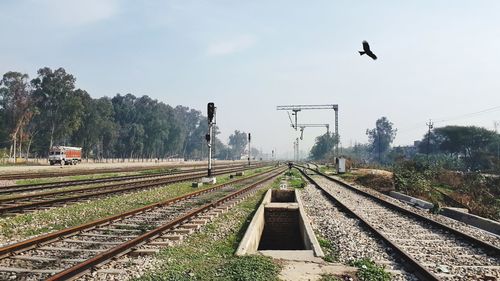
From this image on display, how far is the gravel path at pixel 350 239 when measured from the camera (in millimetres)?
7734

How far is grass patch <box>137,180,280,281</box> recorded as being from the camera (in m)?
6.27

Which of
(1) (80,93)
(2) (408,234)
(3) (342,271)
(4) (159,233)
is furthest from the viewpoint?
(1) (80,93)

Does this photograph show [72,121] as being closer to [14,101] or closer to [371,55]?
[14,101]

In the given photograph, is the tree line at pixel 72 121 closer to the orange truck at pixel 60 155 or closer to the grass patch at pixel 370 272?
the orange truck at pixel 60 155

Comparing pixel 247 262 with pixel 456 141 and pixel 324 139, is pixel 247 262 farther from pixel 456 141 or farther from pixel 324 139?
pixel 324 139

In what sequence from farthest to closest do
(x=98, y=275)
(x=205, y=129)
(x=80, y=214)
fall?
(x=205, y=129)
(x=80, y=214)
(x=98, y=275)

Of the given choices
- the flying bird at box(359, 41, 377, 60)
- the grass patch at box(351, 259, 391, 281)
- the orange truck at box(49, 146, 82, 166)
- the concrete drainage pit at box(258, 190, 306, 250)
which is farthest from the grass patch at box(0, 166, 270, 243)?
the orange truck at box(49, 146, 82, 166)

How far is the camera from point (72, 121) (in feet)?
258

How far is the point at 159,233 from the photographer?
953 cm

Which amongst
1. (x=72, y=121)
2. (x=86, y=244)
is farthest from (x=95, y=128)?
(x=86, y=244)

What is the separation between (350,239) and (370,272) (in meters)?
3.11

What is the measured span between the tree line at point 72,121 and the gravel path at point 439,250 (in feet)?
200

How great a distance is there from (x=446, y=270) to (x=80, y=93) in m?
86.2

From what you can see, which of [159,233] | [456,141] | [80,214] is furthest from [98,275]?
[456,141]
